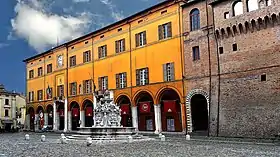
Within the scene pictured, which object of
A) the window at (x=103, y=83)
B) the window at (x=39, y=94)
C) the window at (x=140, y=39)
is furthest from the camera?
the window at (x=39, y=94)

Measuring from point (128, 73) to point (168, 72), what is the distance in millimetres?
6016

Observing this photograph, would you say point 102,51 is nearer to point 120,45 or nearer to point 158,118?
point 120,45

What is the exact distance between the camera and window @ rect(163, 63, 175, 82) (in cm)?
3350

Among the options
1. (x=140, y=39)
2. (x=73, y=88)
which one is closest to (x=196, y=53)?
(x=140, y=39)

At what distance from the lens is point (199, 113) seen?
34000mm

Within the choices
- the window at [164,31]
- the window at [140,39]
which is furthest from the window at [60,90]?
the window at [164,31]

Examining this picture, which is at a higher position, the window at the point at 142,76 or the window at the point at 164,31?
the window at the point at 164,31

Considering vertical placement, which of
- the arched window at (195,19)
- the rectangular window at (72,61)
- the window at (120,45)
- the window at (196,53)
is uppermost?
the arched window at (195,19)

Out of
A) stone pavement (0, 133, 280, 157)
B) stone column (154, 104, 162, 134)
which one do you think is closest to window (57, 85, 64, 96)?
stone column (154, 104, 162, 134)

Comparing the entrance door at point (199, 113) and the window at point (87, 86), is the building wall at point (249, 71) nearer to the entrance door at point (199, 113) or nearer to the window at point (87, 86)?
the entrance door at point (199, 113)

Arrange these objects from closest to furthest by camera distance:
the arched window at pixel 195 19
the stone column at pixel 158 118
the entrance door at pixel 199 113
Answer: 1. the arched window at pixel 195 19
2. the entrance door at pixel 199 113
3. the stone column at pixel 158 118

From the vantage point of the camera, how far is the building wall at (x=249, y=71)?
2556cm

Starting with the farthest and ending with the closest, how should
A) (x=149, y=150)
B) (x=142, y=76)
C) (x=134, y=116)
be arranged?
(x=134, y=116) → (x=142, y=76) → (x=149, y=150)

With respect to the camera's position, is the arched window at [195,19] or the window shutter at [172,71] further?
the window shutter at [172,71]
